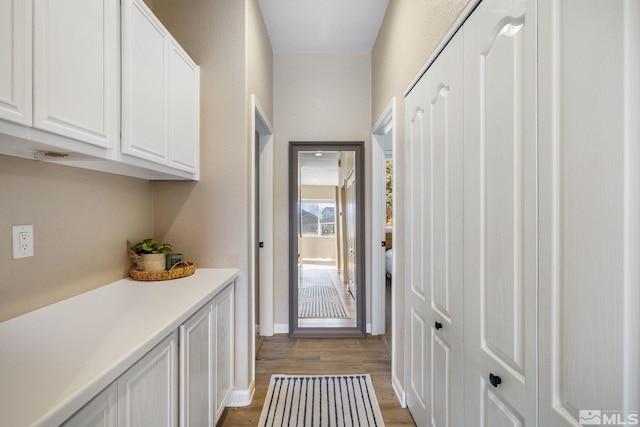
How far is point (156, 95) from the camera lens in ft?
5.02

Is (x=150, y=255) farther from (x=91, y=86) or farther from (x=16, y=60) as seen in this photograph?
(x=16, y=60)

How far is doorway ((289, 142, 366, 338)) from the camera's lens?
10.4 ft

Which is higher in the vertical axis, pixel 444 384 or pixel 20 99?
pixel 20 99

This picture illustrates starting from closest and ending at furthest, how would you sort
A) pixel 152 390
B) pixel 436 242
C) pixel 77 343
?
pixel 77 343, pixel 152 390, pixel 436 242

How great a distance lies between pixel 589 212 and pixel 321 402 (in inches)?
78.9

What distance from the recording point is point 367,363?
261cm

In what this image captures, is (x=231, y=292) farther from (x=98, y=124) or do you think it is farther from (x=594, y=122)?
(x=594, y=122)

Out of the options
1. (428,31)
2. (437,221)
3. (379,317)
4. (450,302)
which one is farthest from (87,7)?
(379,317)

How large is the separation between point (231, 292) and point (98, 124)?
1200 millimetres

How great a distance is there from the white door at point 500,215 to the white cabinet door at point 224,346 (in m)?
1.27

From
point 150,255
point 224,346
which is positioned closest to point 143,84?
point 150,255

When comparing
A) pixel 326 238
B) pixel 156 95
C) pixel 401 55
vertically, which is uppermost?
pixel 401 55

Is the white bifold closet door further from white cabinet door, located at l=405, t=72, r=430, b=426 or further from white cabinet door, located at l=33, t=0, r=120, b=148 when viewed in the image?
white cabinet door, located at l=33, t=0, r=120, b=148

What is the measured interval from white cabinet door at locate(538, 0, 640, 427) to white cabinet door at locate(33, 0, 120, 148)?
1401 millimetres
